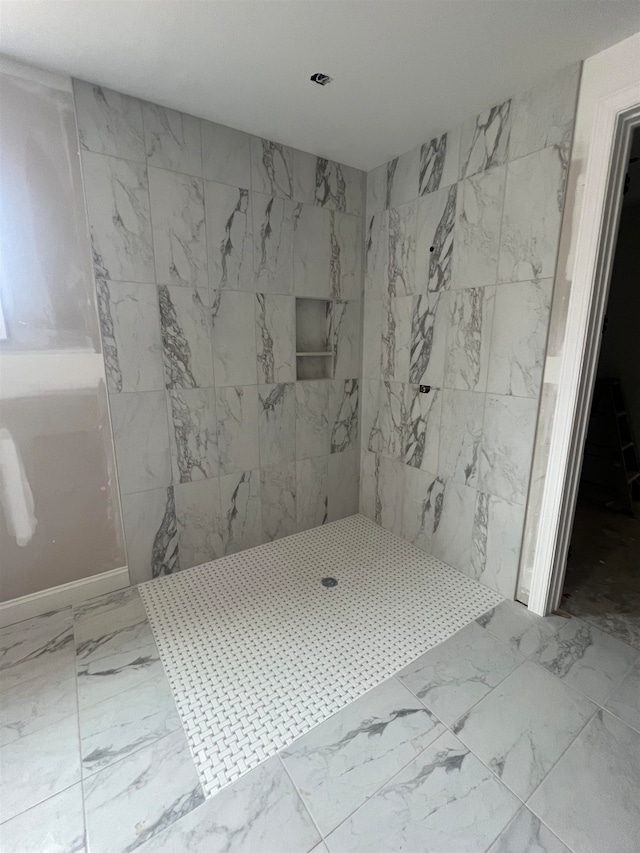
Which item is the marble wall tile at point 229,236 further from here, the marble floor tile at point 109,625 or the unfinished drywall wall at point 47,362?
the marble floor tile at point 109,625

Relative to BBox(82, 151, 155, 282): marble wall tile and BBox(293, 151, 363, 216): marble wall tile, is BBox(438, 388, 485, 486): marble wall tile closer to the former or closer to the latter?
BBox(293, 151, 363, 216): marble wall tile

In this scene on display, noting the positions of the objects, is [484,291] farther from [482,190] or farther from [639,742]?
[639,742]

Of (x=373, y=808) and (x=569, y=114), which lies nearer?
(x=373, y=808)

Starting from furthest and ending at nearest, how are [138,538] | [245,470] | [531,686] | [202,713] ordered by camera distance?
[245,470] → [138,538] → [531,686] → [202,713]

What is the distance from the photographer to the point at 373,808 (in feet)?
3.70

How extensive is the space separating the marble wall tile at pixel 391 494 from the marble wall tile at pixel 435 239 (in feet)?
3.85

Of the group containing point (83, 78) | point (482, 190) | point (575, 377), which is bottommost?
point (575, 377)

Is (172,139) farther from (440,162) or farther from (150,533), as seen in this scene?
(150,533)

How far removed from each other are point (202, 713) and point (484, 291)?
89.0 inches

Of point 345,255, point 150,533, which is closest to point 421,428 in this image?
point 345,255

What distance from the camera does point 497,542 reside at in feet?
6.92

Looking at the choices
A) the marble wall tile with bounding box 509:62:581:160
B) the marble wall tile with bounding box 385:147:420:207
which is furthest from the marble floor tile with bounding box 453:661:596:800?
the marble wall tile with bounding box 385:147:420:207

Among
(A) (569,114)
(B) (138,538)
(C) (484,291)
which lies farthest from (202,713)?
(A) (569,114)

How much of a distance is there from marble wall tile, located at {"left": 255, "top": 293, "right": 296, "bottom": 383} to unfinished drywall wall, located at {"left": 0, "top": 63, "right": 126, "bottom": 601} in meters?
0.87
